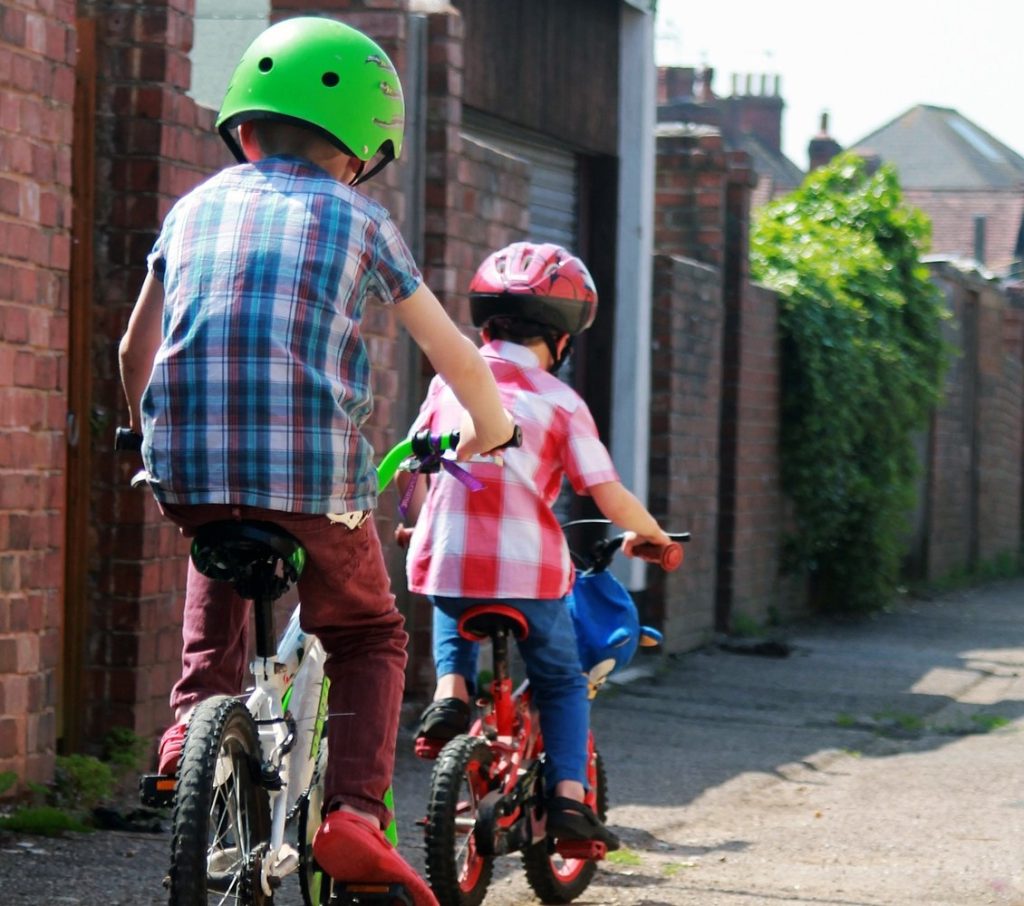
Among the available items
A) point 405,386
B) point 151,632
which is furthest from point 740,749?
point 151,632

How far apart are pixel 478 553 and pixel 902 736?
426 cm

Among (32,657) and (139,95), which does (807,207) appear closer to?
(139,95)

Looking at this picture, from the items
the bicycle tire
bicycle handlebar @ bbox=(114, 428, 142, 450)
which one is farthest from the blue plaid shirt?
the bicycle tire

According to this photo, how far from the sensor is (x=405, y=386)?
803 cm

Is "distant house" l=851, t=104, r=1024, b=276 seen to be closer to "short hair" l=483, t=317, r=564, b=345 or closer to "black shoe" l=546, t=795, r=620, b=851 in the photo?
"short hair" l=483, t=317, r=564, b=345

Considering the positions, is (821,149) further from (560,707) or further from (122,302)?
(560,707)

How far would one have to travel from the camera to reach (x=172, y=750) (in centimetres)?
353

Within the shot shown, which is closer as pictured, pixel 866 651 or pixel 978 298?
pixel 866 651

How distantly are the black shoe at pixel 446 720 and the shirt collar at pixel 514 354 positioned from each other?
886 millimetres

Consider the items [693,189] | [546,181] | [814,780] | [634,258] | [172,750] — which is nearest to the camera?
[172,750]

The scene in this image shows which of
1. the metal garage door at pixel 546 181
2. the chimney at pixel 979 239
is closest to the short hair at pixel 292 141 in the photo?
the metal garage door at pixel 546 181

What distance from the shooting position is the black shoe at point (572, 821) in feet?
16.0

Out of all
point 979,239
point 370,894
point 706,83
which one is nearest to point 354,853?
point 370,894

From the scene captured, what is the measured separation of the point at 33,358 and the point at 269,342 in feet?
7.15
